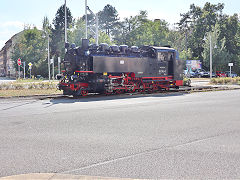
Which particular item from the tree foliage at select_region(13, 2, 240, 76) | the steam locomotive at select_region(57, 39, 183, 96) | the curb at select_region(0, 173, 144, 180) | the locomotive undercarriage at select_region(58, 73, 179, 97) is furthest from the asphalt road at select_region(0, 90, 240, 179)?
the tree foliage at select_region(13, 2, 240, 76)

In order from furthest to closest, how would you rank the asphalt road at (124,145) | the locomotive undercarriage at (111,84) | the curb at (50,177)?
the locomotive undercarriage at (111,84) → the asphalt road at (124,145) → the curb at (50,177)

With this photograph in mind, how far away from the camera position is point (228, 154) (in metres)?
5.34

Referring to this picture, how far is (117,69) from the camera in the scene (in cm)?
1870

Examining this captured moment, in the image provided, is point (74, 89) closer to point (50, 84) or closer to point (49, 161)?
point (50, 84)

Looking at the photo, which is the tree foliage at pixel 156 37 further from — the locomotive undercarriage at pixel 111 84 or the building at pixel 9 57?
the locomotive undercarriage at pixel 111 84

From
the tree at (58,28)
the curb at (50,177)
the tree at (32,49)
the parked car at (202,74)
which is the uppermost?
the tree at (58,28)

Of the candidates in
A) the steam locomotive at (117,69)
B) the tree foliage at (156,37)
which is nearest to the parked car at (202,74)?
the tree foliage at (156,37)

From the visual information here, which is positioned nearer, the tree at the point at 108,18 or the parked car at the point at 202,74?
the parked car at the point at 202,74

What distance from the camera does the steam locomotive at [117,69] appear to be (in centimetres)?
1753

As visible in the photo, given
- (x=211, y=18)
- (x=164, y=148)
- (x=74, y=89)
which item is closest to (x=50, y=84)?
(x=74, y=89)

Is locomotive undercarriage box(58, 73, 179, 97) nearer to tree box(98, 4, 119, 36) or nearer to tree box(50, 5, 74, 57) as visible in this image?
tree box(50, 5, 74, 57)

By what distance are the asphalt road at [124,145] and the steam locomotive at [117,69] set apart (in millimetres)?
7995

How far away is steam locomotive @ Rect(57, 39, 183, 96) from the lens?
17.5 metres

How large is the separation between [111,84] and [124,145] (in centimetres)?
1216
